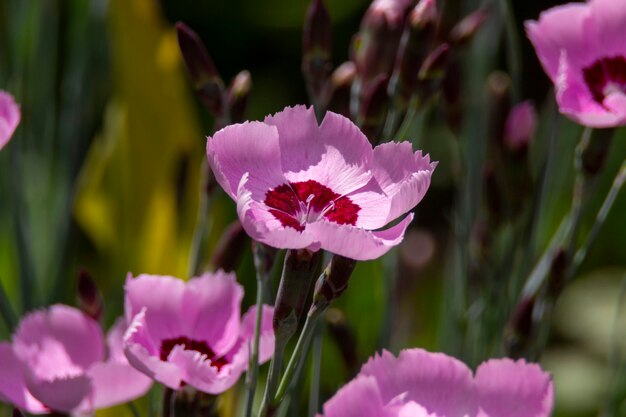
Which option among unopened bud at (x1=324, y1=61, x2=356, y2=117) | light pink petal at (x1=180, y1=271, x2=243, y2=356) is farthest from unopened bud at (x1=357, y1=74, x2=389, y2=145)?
light pink petal at (x1=180, y1=271, x2=243, y2=356)

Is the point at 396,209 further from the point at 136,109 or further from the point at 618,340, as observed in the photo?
the point at 136,109

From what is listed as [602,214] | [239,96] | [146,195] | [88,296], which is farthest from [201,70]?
[146,195]

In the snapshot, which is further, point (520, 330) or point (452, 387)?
point (520, 330)

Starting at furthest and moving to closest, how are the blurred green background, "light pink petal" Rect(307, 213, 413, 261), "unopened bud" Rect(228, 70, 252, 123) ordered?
the blurred green background < "unopened bud" Rect(228, 70, 252, 123) < "light pink petal" Rect(307, 213, 413, 261)

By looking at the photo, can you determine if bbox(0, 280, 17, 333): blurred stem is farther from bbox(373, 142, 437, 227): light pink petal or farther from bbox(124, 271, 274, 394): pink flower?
bbox(373, 142, 437, 227): light pink petal

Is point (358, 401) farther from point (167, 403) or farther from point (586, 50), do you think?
point (586, 50)

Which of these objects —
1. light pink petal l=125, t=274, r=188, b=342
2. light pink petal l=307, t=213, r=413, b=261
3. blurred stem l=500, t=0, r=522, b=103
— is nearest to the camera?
light pink petal l=307, t=213, r=413, b=261
